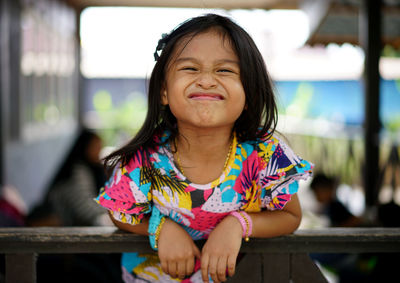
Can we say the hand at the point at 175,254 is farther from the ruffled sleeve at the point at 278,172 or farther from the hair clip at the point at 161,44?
the hair clip at the point at 161,44

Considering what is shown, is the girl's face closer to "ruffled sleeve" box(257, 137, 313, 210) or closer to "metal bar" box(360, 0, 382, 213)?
"ruffled sleeve" box(257, 137, 313, 210)

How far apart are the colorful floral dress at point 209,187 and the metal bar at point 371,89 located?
337 centimetres

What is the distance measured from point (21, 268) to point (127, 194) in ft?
1.16

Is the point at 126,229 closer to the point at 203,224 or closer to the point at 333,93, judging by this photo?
the point at 203,224

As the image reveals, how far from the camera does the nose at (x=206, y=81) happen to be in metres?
1.10

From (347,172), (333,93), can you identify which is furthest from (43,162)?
(333,93)

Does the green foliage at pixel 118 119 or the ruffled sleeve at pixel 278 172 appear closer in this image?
the ruffled sleeve at pixel 278 172

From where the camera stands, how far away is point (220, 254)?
1084 mm

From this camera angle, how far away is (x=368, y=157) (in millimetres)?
4375

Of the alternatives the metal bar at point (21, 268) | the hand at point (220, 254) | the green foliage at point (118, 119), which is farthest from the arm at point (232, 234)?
the green foliage at point (118, 119)

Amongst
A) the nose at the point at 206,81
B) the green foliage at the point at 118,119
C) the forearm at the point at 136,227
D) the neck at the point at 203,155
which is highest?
the nose at the point at 206,81

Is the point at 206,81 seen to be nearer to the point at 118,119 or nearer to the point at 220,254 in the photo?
the point at 220,254

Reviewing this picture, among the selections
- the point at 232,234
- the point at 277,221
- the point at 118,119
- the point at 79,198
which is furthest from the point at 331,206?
the point at 118,119

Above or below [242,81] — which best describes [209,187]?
below
